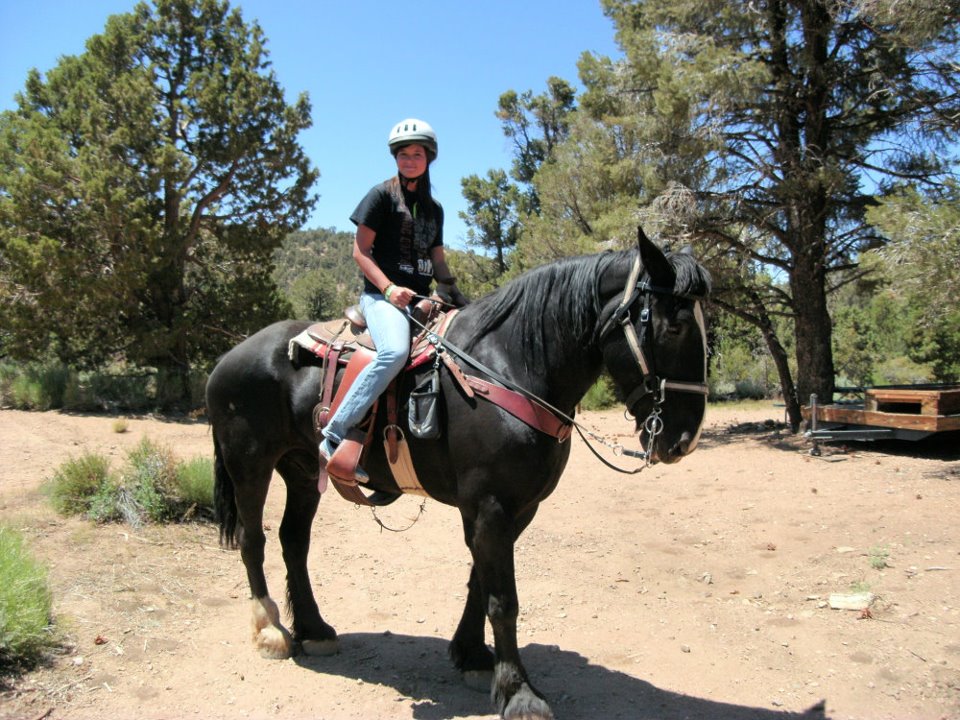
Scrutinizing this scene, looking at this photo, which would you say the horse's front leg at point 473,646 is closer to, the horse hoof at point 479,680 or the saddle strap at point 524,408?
the horse hoof at point 479,680

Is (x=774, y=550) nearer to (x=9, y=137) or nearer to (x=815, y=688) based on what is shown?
(x=815, y=688)

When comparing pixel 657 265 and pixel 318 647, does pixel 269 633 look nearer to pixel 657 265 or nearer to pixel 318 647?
pixel 318 647

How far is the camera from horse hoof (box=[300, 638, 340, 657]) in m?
4.21

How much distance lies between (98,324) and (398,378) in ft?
49.4

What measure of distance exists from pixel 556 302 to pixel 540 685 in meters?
2.16

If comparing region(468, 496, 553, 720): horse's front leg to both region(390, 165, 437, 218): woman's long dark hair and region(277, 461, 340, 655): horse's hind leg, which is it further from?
region(390, 165, 437, 218): woman's long dark hair

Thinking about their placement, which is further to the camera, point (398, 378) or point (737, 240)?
point (737, 240)

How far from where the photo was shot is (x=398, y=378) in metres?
3.54

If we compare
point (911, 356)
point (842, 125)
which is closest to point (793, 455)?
point (842, 125)

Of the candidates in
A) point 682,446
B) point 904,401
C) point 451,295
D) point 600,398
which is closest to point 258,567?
point 451,295

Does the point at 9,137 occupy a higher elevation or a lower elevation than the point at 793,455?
higher

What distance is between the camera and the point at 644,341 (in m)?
2.99

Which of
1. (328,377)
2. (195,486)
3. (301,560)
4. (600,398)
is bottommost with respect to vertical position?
(301,560)

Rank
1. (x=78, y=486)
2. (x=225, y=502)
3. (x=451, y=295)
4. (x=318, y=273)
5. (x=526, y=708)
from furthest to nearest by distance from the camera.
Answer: (x=318, y=273) < (x=78, y=486) < (x=225, y=502) < (x=451, y=295) < (x=526, y=708)
